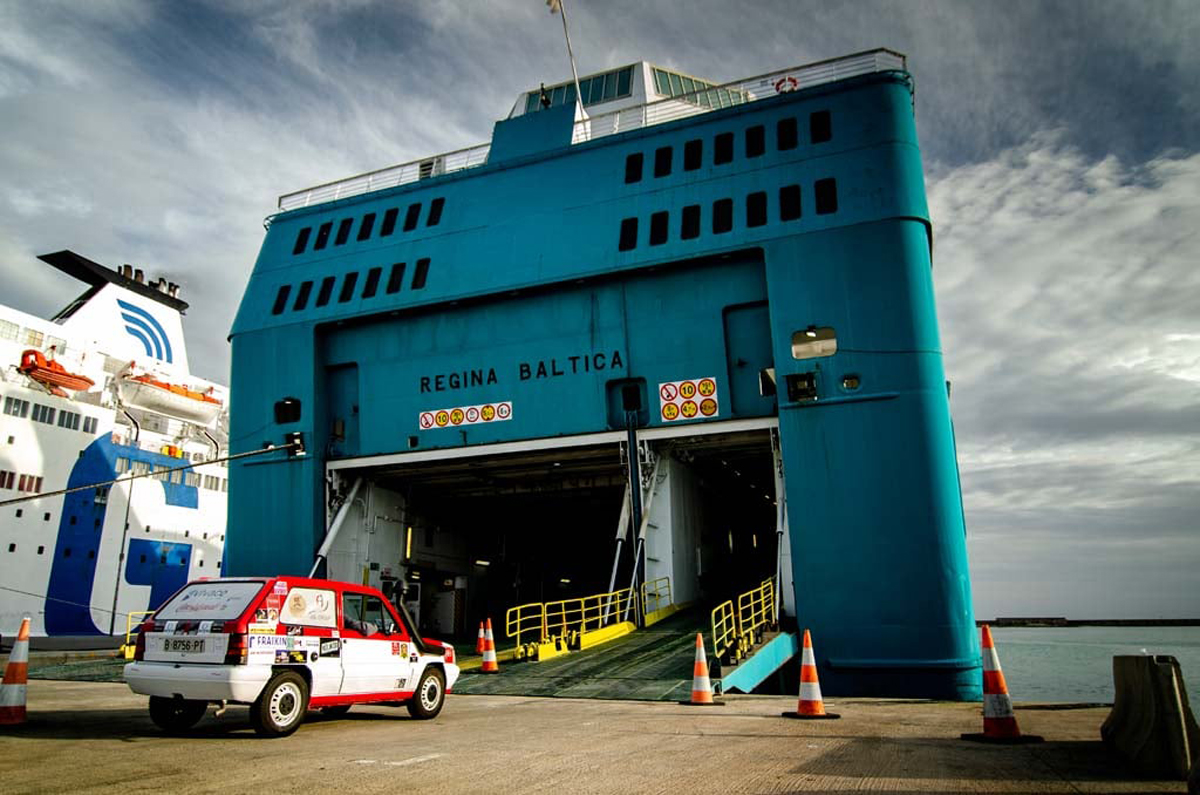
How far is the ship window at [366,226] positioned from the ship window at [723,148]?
35.5ft

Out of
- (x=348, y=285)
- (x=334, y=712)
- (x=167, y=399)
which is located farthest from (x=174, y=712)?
(x=167, y=399)

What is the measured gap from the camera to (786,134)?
20219 millimetres

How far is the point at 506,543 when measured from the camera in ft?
112

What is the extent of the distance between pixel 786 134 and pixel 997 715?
16.4m

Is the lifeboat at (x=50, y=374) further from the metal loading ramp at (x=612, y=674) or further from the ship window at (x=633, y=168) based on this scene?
the metal loading ramp at (x=612, y=674)

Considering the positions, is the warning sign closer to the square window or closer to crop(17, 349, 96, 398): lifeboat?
the square window

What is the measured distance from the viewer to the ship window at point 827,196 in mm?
18844

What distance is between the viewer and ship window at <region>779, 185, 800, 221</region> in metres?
19.2

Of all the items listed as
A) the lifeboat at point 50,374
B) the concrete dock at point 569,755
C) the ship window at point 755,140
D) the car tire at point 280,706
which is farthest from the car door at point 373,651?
the lifeboat at point 50,374

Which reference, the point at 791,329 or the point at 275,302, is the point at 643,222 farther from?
the point at 275,302

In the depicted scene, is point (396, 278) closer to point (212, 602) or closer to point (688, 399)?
point (688, 399)

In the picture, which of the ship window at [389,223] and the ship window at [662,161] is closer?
the ship window at [662,161]

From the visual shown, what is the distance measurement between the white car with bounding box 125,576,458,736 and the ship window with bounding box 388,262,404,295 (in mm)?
14895

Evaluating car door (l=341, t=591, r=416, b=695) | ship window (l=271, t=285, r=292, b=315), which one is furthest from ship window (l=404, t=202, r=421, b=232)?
car door (l=341, t=591, r=416, b=695)
